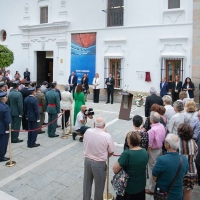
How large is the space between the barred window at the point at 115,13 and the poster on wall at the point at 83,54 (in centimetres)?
138

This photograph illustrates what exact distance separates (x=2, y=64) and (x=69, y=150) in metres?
12.4

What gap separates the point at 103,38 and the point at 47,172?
37.2ft

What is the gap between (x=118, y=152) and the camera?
696 centimetres

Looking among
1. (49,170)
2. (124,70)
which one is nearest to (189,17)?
(124,70)

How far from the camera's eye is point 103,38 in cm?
1556

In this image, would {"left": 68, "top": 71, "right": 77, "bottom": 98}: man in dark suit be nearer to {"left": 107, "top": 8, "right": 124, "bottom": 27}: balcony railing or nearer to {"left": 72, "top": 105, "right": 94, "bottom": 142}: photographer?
{"left": 107, "top": 8, "right": 124, "bottom": 27}: balcony railing

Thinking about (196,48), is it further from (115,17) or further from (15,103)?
(15,103)

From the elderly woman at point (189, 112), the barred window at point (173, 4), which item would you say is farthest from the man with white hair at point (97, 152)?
the barred window at point (173, 4)

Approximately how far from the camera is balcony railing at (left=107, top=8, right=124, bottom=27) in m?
15.1

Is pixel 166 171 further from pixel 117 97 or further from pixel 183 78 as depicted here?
pixel 117 97

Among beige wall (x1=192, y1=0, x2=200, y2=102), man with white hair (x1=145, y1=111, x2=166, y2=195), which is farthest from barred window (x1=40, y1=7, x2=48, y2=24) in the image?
man with white hair (x1=145, y1=111, x2=166, y2=195)

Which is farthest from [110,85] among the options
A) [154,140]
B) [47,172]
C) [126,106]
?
[154,140]

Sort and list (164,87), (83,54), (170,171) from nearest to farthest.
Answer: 1. (170,171)
2. (164,87)
3. (83,54)

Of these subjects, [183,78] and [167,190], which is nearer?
[167,190]
